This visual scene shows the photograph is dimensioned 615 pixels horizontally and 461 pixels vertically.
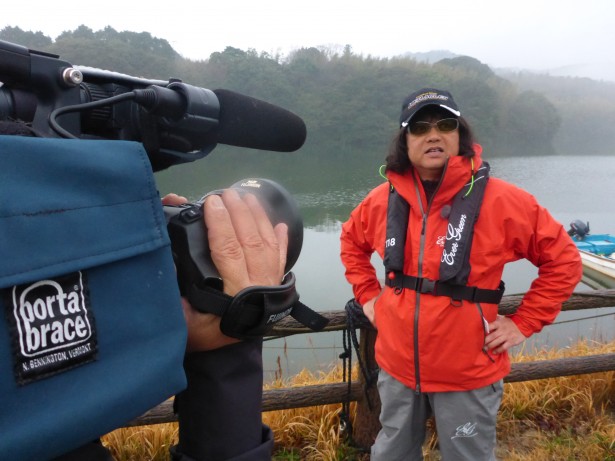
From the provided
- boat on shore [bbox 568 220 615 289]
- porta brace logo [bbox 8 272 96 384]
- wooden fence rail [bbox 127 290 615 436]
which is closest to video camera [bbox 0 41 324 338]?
porta brace logo [bbox 8 272 96 384]

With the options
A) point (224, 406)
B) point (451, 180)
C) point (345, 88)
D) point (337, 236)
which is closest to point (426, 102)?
point (451, 180)

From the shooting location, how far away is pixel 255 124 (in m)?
0.78

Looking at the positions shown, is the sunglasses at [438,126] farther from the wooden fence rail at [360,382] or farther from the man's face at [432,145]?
the wooden fence rail at [360,382]

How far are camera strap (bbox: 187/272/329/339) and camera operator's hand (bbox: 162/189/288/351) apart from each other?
1cm

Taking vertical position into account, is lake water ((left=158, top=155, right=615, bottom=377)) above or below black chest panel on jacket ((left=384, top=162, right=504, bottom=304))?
below

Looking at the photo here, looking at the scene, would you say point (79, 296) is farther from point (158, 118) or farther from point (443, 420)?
point (443, 420)

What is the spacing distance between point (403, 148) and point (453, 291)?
70 cm

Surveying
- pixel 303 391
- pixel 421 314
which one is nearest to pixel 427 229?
pixel 421 314

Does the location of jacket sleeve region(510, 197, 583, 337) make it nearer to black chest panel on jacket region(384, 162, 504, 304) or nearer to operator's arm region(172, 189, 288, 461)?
black chest panel on jacket region(384, 162, 504, 304)

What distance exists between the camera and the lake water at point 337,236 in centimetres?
589

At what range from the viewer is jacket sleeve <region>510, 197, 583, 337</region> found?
1.87 meters

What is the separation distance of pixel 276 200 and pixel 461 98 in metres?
49.4

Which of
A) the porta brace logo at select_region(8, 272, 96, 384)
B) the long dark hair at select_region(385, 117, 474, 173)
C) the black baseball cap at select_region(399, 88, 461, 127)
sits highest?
the black baseball cap at select_region(399, 88, 461, 127)

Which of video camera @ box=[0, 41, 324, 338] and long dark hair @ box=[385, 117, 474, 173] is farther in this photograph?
long dark hair @ box=[385, 117, 474, 173]
